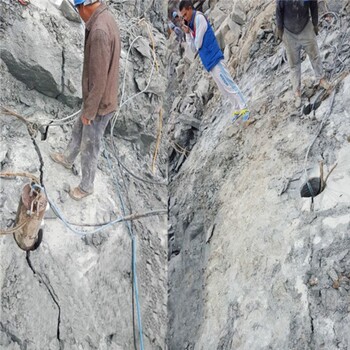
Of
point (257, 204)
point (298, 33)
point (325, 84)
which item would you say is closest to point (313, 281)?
point (257, 204)

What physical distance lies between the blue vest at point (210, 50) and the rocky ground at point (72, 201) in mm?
502

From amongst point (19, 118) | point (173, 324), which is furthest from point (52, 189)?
point (173, 324)

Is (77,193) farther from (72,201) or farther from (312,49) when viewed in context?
(312,49)

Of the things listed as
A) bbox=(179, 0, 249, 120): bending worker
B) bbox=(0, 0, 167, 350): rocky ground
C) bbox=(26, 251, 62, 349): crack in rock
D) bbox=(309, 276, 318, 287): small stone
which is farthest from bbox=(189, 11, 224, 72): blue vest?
bbox=(26, 251, 62, 349): crack in rock

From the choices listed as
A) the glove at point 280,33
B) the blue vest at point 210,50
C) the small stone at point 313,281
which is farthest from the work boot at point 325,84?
the small stone at point 313,281

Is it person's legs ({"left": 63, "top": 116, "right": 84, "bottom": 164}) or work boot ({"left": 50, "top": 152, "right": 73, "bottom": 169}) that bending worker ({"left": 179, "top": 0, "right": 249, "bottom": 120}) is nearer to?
person's legs ({"left": 63, "top": 116, "right": 84, "bottom": 164})

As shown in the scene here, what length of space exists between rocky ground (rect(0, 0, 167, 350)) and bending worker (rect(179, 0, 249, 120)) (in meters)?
0.49

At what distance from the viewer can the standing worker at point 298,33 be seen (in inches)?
106

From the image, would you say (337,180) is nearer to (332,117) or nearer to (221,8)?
(332,117)

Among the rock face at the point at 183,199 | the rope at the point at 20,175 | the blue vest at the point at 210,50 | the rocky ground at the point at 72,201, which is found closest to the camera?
the rock face at the point at 183,199

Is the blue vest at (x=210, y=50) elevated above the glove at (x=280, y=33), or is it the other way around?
the glove at (x=280, y=33)

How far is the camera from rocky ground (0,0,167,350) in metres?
2.63

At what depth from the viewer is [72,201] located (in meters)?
2.91

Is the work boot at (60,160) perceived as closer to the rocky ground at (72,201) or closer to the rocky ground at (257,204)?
the rocky ground at (72,201)
